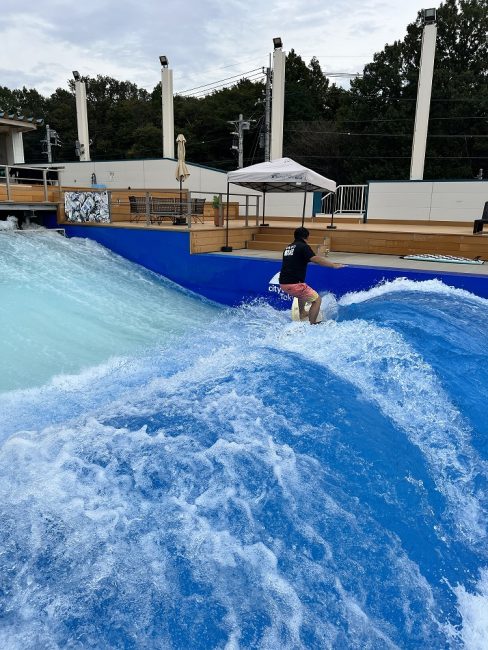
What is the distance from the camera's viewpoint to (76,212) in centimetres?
1222

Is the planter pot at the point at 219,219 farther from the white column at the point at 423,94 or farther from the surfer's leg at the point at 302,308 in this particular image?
the white column at the point at 423,94

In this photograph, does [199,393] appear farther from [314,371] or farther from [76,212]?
[76,212]

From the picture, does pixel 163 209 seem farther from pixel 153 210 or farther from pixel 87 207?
pixel 87 207

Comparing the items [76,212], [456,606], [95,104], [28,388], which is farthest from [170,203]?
[95,104]

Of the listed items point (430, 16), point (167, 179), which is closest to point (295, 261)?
point (430, 16)

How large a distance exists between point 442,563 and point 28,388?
4437mm

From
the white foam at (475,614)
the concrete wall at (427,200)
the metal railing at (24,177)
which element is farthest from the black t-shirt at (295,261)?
the concrete wall at (427,200)

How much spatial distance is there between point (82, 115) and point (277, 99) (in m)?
9.85

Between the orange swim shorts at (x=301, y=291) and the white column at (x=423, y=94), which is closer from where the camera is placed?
the orange swim shorts at (x=301, y=291)

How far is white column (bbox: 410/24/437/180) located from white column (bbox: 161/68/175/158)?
8987 millimetres

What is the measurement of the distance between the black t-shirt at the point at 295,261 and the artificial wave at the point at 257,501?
5.09 ft

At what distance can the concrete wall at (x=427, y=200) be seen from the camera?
1299 centimetres

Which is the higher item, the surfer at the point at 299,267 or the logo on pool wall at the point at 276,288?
the surfer at the point at 299,267

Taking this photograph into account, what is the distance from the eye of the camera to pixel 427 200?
1342 cm
